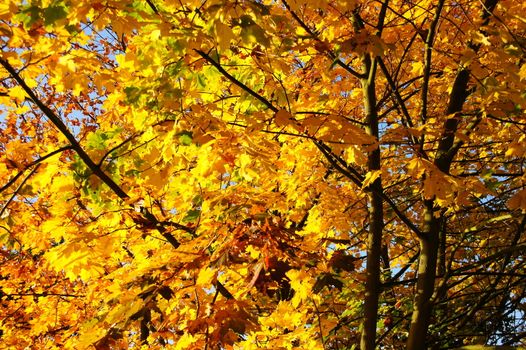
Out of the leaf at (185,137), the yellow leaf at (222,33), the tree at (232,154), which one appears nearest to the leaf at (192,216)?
the tree at (232,154)

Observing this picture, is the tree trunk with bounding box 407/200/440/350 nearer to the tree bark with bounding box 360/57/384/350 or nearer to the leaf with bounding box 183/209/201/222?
the tree bark with bounding box 360/57/384/350

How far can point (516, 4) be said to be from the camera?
14.0ft

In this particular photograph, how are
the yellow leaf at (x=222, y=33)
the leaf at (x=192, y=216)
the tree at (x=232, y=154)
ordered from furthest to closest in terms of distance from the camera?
the leaf at (x=192, y=216) < the tree at (x=232, y=154) < the yellow leaf at (x=222, y=33)

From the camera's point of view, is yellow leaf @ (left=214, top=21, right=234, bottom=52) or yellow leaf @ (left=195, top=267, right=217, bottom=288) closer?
yellow leaf @ (left=214, top=21, right=234, bottom=52)

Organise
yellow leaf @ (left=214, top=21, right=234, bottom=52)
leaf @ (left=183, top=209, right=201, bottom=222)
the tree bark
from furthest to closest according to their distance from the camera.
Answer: the tree bark < leaf @ (left=183, top=209, right=201, bottom=222) < yellow leaf @ (left=214, top=21, right=234, bottom=52)

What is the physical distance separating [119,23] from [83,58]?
508 millimetres

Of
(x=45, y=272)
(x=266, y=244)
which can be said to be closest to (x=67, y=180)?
(x=266, y=244)

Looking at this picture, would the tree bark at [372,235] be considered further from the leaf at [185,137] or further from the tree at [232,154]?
the leaf at [185,137]

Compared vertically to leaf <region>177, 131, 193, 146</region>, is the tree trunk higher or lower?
lower

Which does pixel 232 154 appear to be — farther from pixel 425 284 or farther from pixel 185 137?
pixel 425 284

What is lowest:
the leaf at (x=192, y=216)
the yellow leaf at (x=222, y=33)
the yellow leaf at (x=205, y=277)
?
the yellow leaf at (x=205, y=277)

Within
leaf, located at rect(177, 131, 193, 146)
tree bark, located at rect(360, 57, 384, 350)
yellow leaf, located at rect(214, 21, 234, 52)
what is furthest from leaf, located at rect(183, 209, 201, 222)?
yellow leaf, located at rect(214, 21, 234, 52)

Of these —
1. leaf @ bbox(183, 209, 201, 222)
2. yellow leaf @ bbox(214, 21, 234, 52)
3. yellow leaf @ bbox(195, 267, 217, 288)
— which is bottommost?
yellow leaf @ bbox(195, 267, 217, 288)

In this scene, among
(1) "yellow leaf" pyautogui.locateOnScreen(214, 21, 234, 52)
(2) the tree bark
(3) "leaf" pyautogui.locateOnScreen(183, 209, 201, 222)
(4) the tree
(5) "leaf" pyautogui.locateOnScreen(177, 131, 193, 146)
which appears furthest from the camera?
(2) the tree bark
